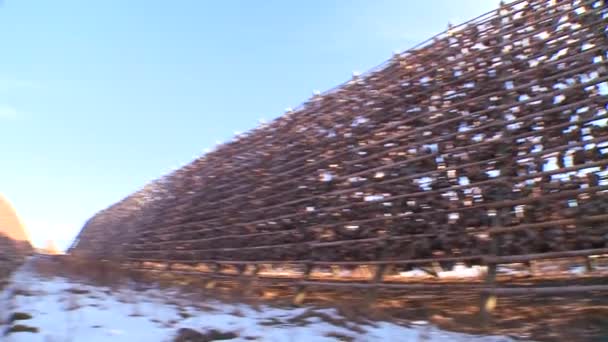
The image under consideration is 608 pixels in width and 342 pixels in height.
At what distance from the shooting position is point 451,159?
5887 millimetres

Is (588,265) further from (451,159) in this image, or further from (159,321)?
(159,321)

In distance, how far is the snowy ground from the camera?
449cm

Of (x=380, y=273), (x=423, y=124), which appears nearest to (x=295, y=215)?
(x=380, y=273)

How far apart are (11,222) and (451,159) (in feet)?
84.6

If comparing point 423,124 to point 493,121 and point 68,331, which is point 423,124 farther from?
point 68,331

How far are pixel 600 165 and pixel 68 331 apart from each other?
14.5 feet

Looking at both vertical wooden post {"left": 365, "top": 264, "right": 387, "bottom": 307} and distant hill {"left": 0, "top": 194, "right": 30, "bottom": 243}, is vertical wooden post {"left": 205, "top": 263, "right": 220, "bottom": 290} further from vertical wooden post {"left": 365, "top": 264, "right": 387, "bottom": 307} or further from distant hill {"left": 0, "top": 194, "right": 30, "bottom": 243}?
distant hill {"left": 0, "top": 194, "right": 30, "bottom": 243}

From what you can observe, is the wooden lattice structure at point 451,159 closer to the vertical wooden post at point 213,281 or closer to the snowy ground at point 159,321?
the vertical wooden post at point 213,281

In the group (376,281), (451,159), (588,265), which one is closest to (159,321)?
(376,281)

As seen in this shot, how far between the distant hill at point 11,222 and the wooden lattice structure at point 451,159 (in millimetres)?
19467

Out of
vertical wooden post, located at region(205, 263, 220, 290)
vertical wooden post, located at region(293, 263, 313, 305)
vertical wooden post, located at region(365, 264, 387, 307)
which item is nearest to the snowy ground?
vertical wooden post, located at region(293, 263, 313, 305)

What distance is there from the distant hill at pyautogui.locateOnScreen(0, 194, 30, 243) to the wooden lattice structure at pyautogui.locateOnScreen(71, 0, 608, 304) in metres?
19.5

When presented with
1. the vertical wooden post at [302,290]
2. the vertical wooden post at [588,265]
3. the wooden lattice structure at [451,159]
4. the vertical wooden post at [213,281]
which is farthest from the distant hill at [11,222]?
the vertical wooden post at [588,265]

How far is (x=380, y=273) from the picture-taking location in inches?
257
